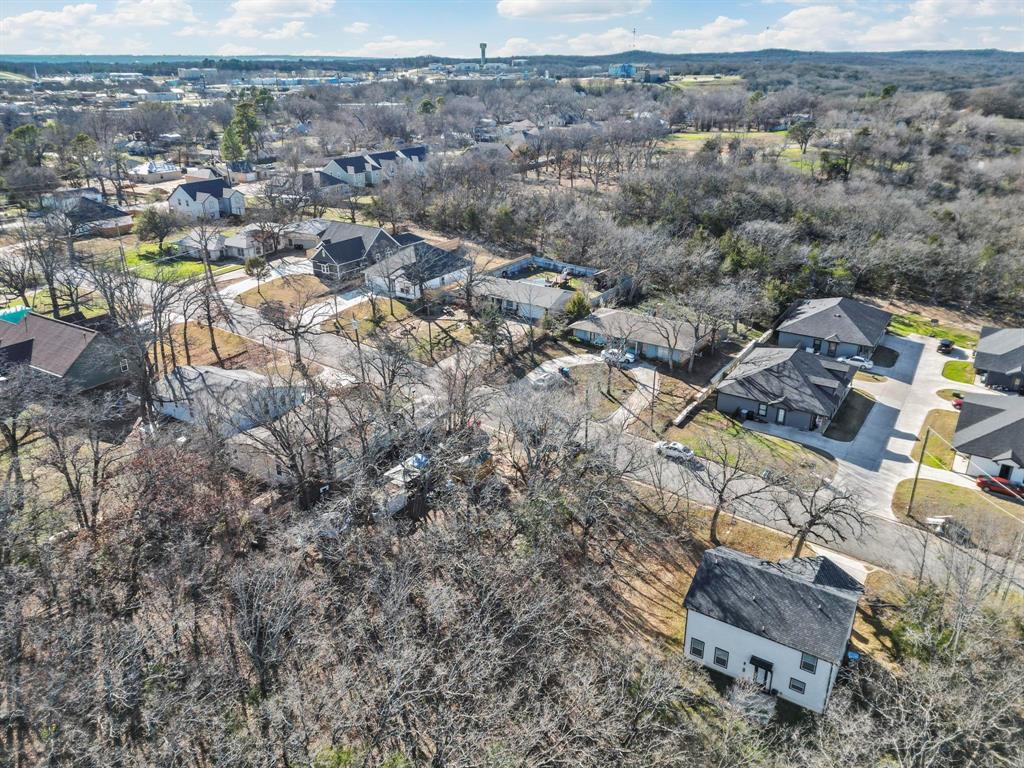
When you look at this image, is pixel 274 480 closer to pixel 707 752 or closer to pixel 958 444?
pixel 707 752

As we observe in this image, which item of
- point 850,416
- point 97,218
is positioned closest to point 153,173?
point 97,218

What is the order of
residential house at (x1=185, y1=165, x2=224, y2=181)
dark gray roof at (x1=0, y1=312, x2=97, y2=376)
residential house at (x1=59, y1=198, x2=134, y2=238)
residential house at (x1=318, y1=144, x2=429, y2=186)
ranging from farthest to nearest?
residential house at (x1=185, y1=165, x2=224, y2=181)
residential house at (x1=318, y1=144, x2=429, y2=186)
residential house at (x1=59, y1=198, x2=134, y2=238)
dark gray roof at (x1=0, y1=312, x2=97, y2=376)

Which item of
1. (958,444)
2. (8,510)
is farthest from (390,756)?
(958,444)

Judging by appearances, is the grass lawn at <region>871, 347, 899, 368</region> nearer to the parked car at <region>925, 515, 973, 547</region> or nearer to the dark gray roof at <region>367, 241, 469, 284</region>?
the parked car at <region>925, 515, 973, 547</region>

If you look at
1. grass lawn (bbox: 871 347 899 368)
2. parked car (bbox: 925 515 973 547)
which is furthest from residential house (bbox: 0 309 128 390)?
grass lawn (bbox: 871 347 899 368)

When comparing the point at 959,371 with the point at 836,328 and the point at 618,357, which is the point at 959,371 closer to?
the point at 836,328

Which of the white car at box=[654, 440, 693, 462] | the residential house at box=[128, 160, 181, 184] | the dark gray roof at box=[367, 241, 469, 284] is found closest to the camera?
the white car at box=[654, 440, 693, 462]
